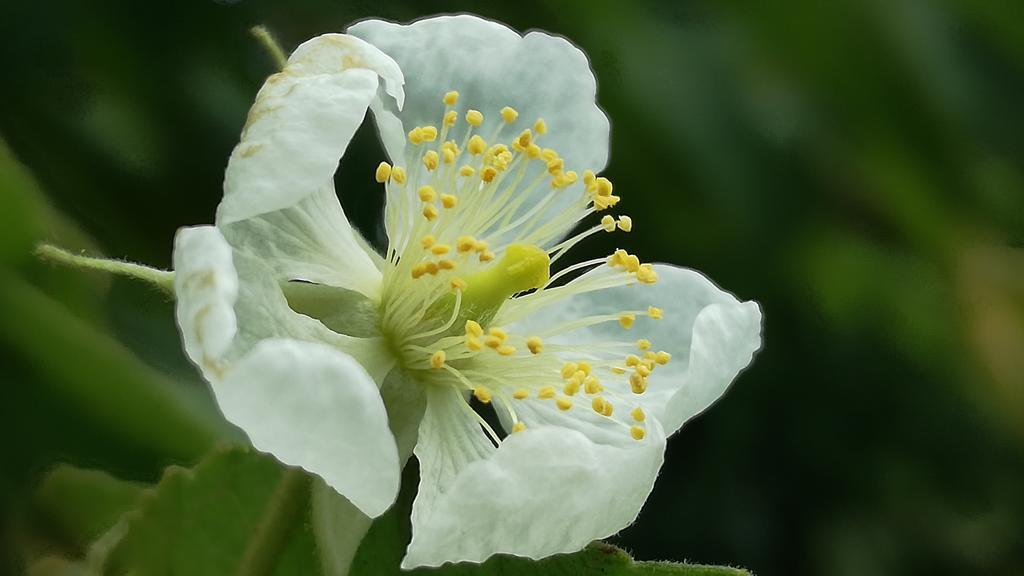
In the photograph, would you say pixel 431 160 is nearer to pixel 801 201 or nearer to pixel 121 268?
pixel 121 268

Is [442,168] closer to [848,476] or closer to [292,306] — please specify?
[292,306]

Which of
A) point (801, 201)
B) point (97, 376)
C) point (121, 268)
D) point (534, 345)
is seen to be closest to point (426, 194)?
point (534, 345)

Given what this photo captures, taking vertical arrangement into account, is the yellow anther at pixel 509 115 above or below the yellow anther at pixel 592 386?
above

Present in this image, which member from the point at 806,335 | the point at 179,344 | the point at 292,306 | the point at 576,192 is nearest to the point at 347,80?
the point at 292,306

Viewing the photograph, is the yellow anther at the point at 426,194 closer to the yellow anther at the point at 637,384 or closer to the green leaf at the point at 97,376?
the yellow anther at the point at 637,384

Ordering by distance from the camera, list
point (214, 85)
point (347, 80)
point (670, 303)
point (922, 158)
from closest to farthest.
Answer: point (347, 80) → point (670, 303) → point (214, 85) → point (922, 158)

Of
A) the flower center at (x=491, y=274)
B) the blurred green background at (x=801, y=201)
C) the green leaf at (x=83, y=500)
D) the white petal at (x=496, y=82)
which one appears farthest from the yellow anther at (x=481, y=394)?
the blurred green background at (x=801, y=201)
